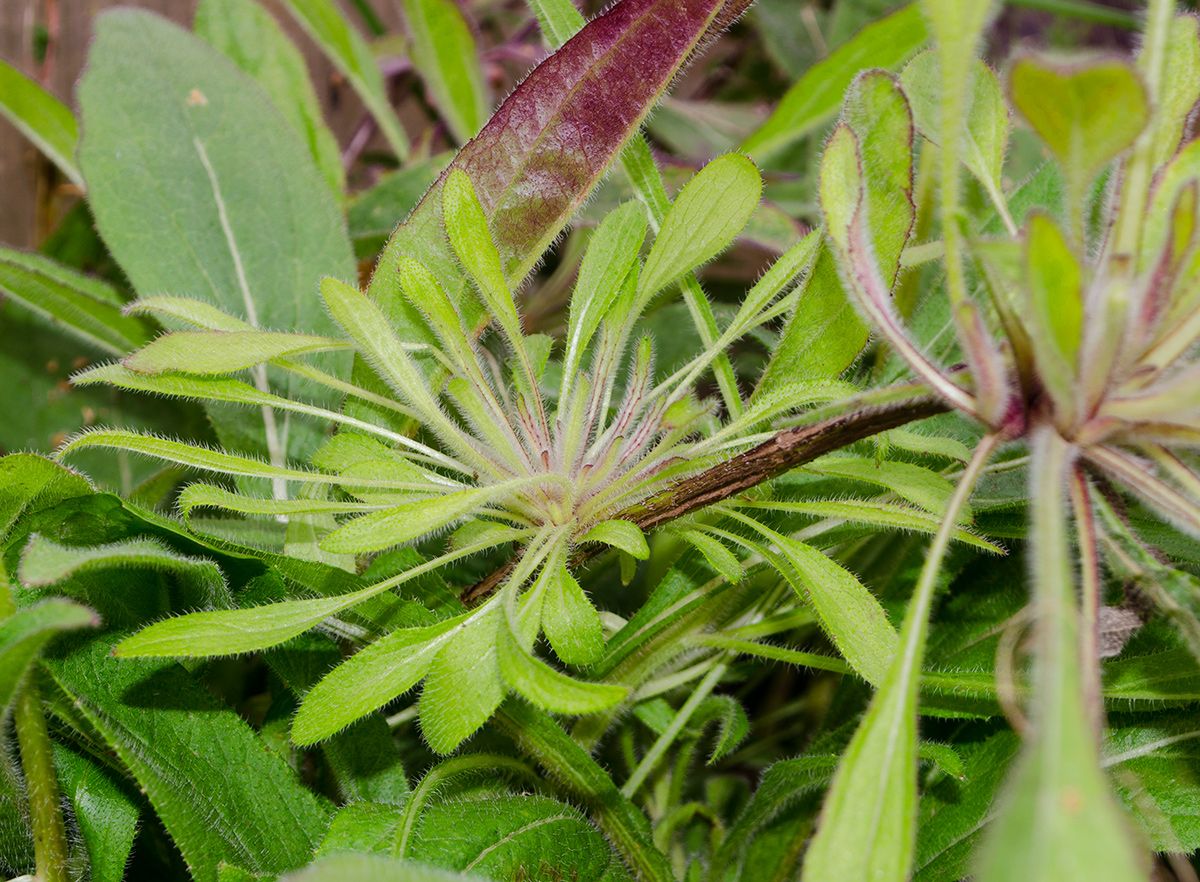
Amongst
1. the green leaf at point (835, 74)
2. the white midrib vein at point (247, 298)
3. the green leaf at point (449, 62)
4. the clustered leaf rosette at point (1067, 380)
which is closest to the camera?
the clustered leaf rosette at point (1067, 380)

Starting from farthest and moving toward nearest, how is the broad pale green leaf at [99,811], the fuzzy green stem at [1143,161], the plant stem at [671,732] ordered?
the plant stem at [671,732] → the broad pale green leaf at [99,811] → the fuzzy green stem at [1143,161]

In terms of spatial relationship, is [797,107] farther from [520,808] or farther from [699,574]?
[520,808]

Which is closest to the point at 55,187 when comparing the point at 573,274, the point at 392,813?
the point at 573,274

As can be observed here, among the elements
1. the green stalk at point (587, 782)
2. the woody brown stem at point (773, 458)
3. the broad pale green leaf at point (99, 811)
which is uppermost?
the woody brown stem at point (773, 458)

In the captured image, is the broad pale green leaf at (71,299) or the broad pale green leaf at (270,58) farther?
the broad pale green leaf at (270,58)

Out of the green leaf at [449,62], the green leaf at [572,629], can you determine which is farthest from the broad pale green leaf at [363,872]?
the green leaf at [449,62]

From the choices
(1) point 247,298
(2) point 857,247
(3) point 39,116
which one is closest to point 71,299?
(1) point 247,298

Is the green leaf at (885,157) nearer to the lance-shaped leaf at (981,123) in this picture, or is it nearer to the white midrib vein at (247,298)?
the lance-shaped leaf at (981,123)

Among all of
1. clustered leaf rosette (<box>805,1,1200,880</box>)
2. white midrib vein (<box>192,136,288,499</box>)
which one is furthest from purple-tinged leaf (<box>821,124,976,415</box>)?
white midrib vein (<box>192,136,288,499</box>)

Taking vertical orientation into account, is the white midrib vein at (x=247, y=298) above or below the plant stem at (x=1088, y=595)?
above
